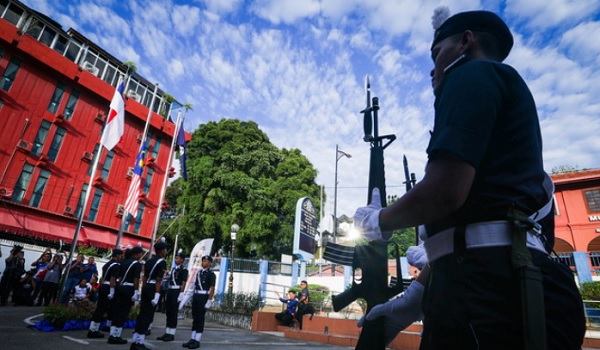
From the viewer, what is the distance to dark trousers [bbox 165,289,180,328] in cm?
784

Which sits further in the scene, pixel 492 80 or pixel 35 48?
pixel 35 48

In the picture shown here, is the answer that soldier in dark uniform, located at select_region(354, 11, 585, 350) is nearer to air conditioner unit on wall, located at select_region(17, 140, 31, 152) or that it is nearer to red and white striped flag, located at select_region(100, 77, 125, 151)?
red and white striped flag, located at select_region(100, 77, 125, 151)

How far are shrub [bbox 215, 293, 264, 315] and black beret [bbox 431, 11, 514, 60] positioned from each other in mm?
12425

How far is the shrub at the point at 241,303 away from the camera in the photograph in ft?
40.1

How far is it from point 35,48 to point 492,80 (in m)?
27.7

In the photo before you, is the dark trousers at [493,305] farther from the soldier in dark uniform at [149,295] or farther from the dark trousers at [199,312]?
the dark trousers at [199,312]

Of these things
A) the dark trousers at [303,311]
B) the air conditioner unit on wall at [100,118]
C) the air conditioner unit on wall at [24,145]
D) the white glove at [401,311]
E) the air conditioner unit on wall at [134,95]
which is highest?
the air conditioner unit on wall at [134,95]

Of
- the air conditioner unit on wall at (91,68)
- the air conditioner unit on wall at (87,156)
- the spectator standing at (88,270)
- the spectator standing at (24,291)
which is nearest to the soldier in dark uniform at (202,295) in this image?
the spectator standing at (88,270)

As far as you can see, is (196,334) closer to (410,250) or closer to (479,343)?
(410,250)

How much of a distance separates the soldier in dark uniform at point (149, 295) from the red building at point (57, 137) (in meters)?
13.4

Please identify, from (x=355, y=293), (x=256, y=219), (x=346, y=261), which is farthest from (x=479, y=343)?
(x=256, y=219)

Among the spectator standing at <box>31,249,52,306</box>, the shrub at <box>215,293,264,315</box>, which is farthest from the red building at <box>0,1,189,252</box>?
the shrub at <box>215,293,264,315</box>

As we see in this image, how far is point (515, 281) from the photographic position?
3.31ft

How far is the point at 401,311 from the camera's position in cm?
167
